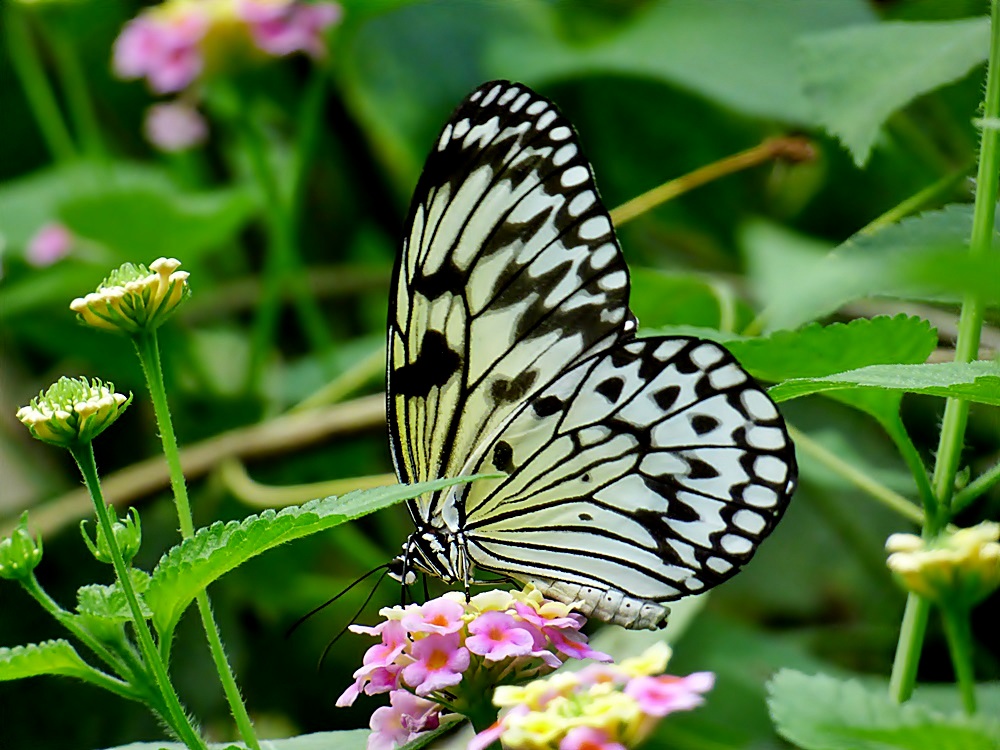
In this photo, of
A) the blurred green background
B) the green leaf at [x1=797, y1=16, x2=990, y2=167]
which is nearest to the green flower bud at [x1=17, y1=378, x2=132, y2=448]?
the green leaf at [x1=797, y1=16, x2=990, y2=167]

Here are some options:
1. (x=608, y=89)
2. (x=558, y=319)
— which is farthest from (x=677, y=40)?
(x=558, y=319)

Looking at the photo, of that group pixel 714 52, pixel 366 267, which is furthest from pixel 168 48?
pixel 714 52

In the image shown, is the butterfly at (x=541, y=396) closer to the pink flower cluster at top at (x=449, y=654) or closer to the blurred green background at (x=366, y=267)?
the pink flower cluster at top at (x=449, y=654)

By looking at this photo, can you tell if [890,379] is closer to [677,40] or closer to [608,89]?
[677,40]

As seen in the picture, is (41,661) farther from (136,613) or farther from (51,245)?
(51,245)

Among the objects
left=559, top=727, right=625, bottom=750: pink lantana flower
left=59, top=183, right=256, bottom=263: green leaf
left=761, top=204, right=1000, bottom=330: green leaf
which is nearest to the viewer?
left=761, top=204, right=1000, bottom=330: green leaf

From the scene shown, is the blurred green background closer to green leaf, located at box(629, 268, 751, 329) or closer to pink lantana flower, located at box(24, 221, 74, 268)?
pink lantana flower, located at box(24, 221, 74, 268)
